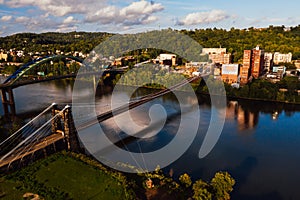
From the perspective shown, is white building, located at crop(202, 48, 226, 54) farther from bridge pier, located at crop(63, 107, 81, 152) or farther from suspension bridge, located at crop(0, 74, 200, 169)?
bridge pier, located at crop(63, 107, 81, 152)

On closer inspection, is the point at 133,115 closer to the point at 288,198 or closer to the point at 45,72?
the point at 288,198

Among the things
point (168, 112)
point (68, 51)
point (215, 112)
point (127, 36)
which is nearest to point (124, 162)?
point (168, 112)

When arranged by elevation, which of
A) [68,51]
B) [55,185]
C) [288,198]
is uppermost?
[68,51]

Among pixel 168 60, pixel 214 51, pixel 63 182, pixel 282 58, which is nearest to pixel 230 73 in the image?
pixel 168 60

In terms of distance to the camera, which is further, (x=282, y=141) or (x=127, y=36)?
(x=127, y=36)

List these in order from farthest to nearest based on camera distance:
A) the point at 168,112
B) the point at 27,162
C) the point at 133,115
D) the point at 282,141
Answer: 1. the point at 168,112
2. the point at 133,115
3. the point at 282,141
4. the point at 27,162

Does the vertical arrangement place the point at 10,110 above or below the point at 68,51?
below
